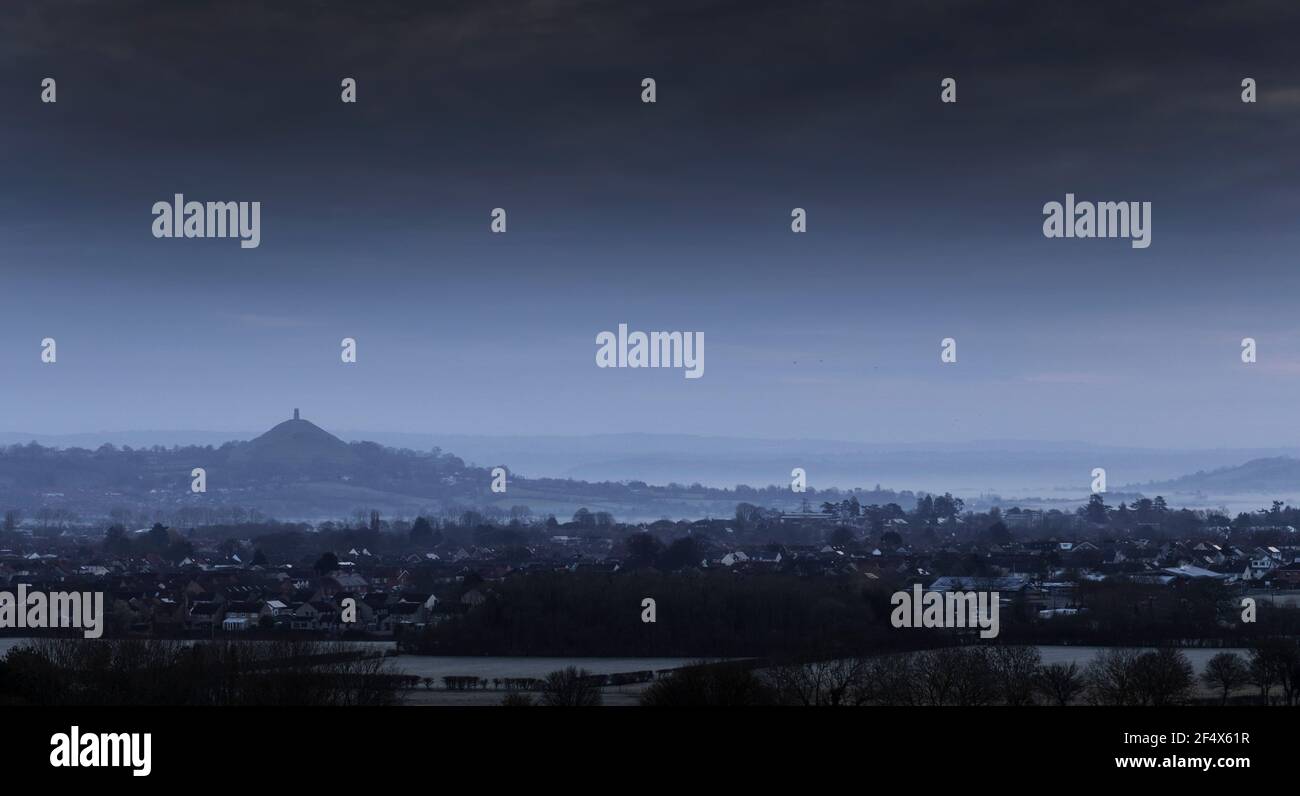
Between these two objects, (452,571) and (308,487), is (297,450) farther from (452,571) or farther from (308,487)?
(452,571)

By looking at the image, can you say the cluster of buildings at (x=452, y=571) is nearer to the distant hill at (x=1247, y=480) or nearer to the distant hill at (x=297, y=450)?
the distant hill at (x=297, y=450)

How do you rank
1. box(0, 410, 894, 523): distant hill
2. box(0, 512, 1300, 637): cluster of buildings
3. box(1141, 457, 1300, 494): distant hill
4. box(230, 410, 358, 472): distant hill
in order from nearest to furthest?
box(0, 512, 1300, 637): cluster of buildings, box(0, 410, 894, 523): distant hill, box(1141, 457, 1300, 494): distant hill, box(230, 410, 358, 472): distant hill

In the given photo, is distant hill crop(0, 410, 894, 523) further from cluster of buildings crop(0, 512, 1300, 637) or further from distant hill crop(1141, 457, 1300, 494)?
cluster of buildings crop(0, 512, 1300, 637)

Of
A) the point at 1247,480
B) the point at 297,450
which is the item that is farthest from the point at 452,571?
the point at 1247,480

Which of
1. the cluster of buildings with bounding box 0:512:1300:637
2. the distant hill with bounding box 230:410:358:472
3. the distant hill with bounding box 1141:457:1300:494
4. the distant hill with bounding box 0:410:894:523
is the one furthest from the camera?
the distant hill with bounding box 230:410:358:472

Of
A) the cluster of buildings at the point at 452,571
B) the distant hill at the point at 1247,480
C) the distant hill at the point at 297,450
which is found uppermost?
the distant hill at the point at 297,450

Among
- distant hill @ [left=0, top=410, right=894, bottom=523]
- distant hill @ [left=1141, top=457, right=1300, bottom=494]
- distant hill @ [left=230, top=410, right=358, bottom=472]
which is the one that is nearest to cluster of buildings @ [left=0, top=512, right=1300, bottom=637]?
distant hill @ [left=0, top=410, right=894, bottom=523]

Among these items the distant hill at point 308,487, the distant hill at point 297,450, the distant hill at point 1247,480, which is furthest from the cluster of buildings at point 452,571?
the distant hill at point 1247,480
